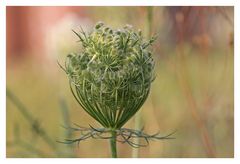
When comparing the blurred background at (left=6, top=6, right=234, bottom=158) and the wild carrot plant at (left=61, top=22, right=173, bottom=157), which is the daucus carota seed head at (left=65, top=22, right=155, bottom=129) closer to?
the wild carrot plant at (left=61, top=22, right=173, bottom=157)

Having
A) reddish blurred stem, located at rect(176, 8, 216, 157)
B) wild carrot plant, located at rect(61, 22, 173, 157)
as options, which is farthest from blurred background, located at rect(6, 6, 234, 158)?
wild carrot plant, located at rect(61, 22, 173, 157)

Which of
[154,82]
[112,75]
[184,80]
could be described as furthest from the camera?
[154,82]

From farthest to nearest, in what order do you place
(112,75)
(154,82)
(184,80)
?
1. (154,82)
2. (184,80)
3. (112,75)

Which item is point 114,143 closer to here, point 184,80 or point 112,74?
point 112,74

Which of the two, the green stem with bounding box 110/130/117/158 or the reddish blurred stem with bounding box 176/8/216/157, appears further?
the reddish blurred stem with bounding box 176/8/216/157

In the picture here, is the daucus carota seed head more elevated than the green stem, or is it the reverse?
the daucus carota seed head

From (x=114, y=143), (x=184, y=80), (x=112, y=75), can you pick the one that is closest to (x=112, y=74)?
(x=112, y=75)
